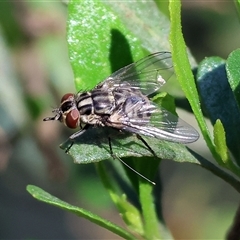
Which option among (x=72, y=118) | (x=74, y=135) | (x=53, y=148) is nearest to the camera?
(x=74, y=135)

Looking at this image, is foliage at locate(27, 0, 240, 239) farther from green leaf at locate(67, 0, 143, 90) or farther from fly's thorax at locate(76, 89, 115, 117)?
fly's thorax at locate(76, 89, 115, 117)

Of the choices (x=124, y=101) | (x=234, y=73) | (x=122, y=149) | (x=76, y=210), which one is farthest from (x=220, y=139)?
(x=124, y=101)

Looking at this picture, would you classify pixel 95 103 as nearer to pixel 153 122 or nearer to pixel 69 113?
pixel 69 113

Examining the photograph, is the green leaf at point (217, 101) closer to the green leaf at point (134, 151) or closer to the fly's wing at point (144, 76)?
the green leaf at point (134, 151)

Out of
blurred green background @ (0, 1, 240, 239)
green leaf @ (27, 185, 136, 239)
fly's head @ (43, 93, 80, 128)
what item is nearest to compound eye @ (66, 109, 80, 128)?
fly's head @ (43, 93, 80, 128)

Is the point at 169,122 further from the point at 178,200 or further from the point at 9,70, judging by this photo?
the point at 178,200

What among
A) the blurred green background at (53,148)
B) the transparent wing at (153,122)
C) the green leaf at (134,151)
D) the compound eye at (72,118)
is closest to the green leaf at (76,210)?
the green leaf at (134,151)
